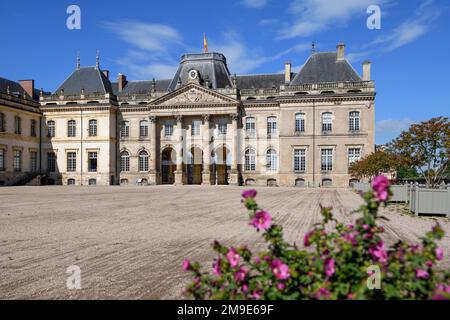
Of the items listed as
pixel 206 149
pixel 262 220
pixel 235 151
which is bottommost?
pixel 262 220

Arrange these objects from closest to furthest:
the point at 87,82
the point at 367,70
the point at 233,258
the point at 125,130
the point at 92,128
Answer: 1. the point at 233,258
2. the point at 367,70
3. the point at 92,128
4. the point at 125,130
5. the point at 87,82

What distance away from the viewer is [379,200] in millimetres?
2506

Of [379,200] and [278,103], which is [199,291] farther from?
[278,103]

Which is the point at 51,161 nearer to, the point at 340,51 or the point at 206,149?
the point at 206,149

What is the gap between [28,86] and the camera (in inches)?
1807

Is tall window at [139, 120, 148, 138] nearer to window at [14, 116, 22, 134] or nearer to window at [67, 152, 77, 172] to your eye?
window at [67, 152, 77, 172]

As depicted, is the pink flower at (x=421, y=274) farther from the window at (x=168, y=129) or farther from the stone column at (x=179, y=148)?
the window at (x=168, y=129)

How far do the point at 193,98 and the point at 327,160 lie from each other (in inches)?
635

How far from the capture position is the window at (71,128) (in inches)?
1729

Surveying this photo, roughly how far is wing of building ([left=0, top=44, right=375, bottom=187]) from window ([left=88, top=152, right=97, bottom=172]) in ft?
0.40

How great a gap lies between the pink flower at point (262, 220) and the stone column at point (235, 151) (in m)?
36.5

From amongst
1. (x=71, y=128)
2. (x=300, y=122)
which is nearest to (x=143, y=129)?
(x=71, y=128)

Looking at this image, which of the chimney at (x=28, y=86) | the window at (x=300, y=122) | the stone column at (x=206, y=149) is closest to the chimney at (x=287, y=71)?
the window at (x=300, y=122)

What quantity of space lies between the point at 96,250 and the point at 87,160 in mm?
38717
